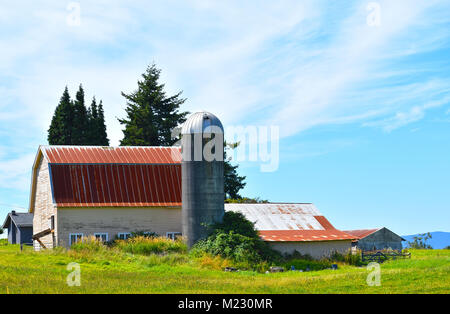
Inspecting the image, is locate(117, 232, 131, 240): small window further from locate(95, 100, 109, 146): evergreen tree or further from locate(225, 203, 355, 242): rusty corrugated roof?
locate(95, 100, 109, 146): evergreen tree

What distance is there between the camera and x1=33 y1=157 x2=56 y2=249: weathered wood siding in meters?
41.2

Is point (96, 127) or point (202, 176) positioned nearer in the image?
point (202, 176)

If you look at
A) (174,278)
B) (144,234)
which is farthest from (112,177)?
(174,278)

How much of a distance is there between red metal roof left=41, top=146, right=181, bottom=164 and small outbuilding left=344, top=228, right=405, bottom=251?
71.3 feet

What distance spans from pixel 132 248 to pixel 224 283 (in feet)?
45.5

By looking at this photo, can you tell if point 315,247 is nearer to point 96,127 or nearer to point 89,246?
point 89,246

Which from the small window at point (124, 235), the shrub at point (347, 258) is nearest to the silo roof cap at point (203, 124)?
the small window at point (124, 235)

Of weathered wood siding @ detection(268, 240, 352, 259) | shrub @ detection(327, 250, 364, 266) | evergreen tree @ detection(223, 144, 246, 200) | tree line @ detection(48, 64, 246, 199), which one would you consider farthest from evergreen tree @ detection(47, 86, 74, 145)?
shrub @ detection(327, 250, 364, 266)

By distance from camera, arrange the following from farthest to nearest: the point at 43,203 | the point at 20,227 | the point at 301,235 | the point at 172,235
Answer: the point at 20,227
the point at 43,203
the point at 172,235
the point at 301,235

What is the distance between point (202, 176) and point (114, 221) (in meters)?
7.13

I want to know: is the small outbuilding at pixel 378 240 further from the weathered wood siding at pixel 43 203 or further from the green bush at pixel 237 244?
the weathered wood siding at pixel 43 203

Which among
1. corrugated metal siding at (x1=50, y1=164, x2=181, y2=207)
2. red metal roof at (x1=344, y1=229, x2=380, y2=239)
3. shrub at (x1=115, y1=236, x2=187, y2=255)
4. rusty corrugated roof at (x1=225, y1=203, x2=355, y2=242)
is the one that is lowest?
red metal roof at (x1=344, y1=229, x2=380, y2=239)

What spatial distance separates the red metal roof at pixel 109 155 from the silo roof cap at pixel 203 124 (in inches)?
233

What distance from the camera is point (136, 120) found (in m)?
63.6
